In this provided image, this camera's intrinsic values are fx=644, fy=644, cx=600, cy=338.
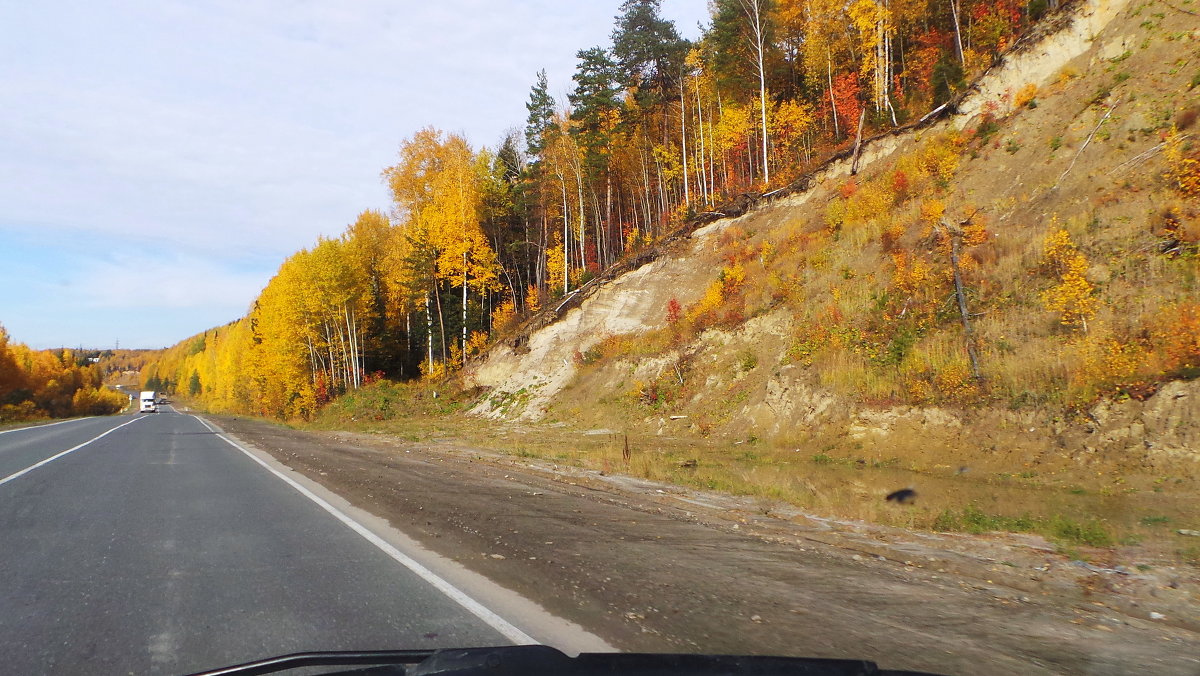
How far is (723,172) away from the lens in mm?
41688

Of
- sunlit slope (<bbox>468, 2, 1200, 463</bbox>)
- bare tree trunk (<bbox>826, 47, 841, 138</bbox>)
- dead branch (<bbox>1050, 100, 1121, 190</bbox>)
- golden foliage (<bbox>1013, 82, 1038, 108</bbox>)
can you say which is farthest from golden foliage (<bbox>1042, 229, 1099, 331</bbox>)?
bare tree trunk (<bbox>826, 47, 841, 138</bbox>)

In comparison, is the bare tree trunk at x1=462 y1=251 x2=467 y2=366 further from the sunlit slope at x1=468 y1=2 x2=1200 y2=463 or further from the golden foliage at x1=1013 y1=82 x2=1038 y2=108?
the golden foliage at x1=1013 y1=82 x2=1038 y2=108

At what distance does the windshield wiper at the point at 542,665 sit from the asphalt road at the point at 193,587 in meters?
0.98

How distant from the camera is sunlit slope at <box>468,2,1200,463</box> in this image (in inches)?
554

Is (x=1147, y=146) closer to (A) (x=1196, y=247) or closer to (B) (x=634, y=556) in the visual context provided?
(A) (x=1196, y=247)

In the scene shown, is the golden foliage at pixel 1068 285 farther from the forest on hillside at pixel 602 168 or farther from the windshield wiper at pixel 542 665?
the windshield wiper at pixel 542 665

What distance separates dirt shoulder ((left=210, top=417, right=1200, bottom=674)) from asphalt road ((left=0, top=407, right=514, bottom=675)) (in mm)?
1046

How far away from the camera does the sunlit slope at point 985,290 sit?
1407 centimetres

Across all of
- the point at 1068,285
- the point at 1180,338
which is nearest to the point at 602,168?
the point at 1068,285

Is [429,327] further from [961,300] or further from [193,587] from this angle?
[193,587]

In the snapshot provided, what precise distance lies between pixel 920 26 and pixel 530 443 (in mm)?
31866

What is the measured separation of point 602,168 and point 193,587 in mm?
38778

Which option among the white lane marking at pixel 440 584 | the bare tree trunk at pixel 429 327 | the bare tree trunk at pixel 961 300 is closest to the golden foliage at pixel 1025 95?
the bare tree trunk at pixel 961 300

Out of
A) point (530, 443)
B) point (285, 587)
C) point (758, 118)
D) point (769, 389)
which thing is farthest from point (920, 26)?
point (285, 587)
